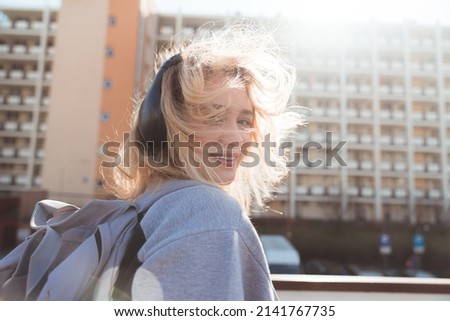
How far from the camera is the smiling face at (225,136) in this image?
540 mm

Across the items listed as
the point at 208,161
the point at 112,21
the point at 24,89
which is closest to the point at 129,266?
the point at 208,161

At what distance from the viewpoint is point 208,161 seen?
541 mm

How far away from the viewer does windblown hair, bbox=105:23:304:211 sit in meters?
0.53

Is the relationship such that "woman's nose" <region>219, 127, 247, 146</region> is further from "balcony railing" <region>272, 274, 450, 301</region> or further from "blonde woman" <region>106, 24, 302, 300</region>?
"balcony railing" <region>272, 274, 450, 301</region>

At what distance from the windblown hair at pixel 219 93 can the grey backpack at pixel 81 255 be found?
0.08 m

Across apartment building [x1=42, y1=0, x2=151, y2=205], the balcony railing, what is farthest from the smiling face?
apartment building [x1=42, y1=0, x2=151, y2=205]

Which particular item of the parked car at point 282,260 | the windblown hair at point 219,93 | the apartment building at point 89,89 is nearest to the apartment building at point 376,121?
the apartment building at point 89,89

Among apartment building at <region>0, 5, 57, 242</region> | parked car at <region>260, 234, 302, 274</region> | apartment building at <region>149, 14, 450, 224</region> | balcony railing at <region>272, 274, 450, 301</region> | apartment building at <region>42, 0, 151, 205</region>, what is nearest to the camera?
balcony railing at <region>272, 274, 450, 301</region>

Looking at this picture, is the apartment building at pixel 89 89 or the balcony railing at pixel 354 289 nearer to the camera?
the balcony railing at pixel 354 289

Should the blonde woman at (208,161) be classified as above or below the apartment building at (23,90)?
below

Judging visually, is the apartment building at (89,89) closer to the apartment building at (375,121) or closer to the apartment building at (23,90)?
the apartment building at (23,90)

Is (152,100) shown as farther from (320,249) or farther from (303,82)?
(303,82)

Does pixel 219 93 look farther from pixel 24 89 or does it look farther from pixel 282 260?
pixel 24 89

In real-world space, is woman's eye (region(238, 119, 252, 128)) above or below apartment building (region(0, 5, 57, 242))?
below
